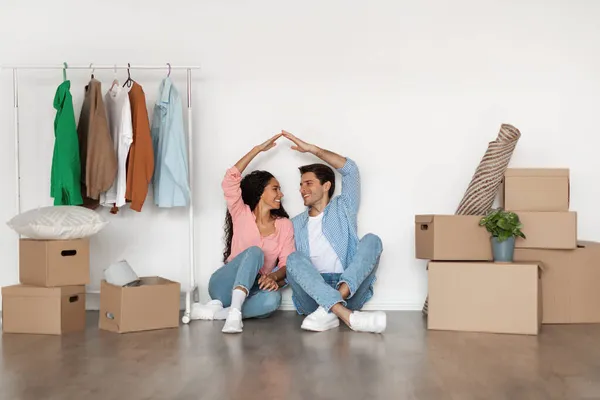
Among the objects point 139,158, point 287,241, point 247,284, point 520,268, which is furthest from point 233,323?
point 520,268

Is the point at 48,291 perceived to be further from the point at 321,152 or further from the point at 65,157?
the point at 321,152

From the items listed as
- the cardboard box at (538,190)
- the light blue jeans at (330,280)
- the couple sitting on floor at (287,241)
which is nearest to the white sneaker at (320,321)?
the light blue jeans at (330,280)

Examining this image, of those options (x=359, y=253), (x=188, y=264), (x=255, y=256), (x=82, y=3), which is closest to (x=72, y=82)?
(x=82, y=3)

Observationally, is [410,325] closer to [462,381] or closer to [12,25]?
[462,381]

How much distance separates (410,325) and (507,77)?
168 centimetres

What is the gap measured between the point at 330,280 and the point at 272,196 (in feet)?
1.98

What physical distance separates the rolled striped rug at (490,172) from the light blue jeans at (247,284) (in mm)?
1191

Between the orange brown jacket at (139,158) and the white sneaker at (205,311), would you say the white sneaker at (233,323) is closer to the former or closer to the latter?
the white sneaker at (205,311)

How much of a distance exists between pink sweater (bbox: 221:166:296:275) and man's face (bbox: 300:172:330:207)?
0.21 meters

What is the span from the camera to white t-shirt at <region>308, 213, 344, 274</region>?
4.33 metres

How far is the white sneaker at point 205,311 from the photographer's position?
4.10 metres

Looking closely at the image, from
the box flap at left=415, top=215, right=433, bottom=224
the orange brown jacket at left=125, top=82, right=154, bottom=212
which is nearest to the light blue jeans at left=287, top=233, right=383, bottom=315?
the box flap at left=415, top=215, right=433, bottom=224

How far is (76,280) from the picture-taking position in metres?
3.83

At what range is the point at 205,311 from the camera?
4.11m
